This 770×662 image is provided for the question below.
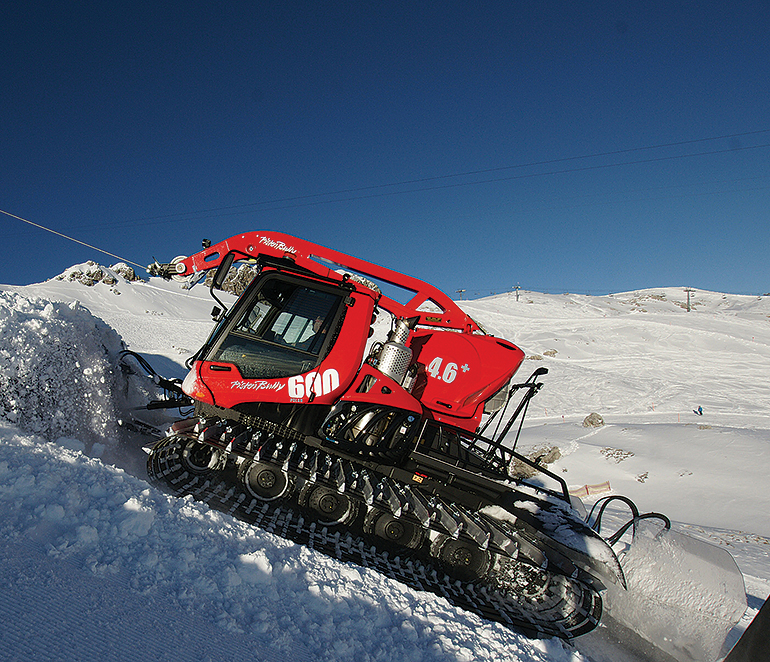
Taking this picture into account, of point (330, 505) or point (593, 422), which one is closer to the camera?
point (330, 505)

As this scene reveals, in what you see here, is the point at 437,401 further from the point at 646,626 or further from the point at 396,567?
the point at 646,626

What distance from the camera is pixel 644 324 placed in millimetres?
38812

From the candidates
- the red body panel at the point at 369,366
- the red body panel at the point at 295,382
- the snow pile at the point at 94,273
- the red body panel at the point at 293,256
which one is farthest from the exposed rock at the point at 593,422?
the snow pile at the point at 94,273

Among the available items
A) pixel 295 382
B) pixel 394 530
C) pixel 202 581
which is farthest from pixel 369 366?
pixel 202 581

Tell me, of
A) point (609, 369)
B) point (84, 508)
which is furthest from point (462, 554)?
point (609, 369)

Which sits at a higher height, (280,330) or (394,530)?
(280,330)

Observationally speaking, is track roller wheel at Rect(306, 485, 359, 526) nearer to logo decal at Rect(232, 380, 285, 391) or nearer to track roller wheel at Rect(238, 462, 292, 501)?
track roller wheel at Rect(238, 462, 292, 501)

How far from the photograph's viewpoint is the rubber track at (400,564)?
3682mm

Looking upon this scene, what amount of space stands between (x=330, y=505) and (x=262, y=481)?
63 cm

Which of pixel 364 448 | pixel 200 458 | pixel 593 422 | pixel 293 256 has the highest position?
pixel 293 256

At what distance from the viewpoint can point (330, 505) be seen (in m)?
4.21

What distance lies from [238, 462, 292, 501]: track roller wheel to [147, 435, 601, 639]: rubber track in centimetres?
8

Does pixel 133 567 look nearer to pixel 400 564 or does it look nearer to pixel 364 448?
pixel 400 564

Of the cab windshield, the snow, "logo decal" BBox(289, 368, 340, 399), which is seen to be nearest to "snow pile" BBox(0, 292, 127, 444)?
the snow
